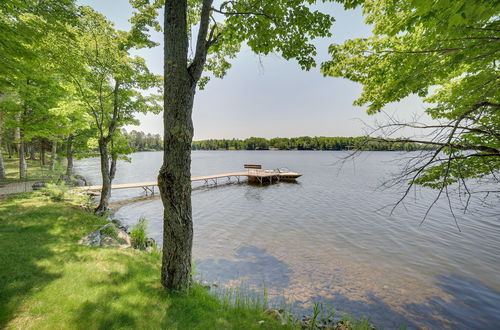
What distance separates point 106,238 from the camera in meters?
6.96

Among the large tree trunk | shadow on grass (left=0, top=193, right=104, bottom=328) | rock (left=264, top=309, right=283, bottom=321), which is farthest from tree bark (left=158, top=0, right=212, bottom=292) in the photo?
rock (left=264, top=309, right=283, bottom=321)

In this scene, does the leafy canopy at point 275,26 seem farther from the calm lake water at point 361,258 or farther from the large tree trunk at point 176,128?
the calm lake water at point 361,258

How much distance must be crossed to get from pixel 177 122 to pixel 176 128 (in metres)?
0.11

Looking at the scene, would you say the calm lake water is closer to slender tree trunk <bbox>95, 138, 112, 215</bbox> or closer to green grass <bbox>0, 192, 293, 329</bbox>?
slender tree trunk <bbox>95, 138, 112, 215</bbox>

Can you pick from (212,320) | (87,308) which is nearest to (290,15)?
(212,320)

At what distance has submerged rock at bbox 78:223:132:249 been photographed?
21.5 ft

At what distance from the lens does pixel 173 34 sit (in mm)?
3689

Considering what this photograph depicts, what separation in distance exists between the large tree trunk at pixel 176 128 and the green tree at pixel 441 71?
3.32m

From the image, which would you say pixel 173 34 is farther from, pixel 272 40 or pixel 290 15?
pixel 290 15

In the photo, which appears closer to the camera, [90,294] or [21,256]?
[90,294]

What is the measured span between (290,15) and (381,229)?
12.6 m

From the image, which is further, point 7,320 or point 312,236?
point 312,236

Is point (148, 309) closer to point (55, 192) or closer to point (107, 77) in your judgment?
point (107, 77)

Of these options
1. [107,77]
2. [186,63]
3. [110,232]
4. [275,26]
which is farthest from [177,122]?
[107,77]
